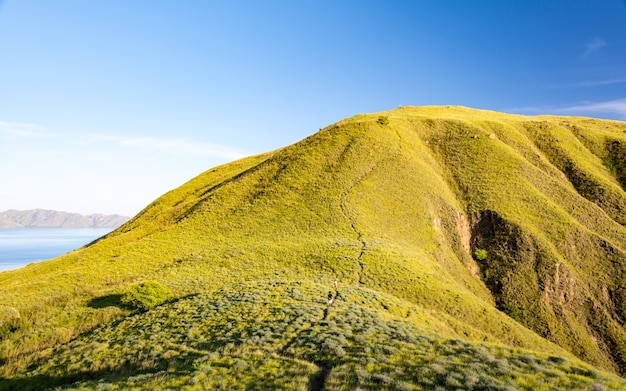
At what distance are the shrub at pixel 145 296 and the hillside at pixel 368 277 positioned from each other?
0.61 meters

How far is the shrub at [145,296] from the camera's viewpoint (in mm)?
29562

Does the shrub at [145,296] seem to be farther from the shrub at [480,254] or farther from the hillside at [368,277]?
the shrub at [480,254]

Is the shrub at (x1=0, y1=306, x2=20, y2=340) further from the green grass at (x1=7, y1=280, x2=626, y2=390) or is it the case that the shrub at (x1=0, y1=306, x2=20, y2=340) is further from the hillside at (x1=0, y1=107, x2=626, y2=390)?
the green grass at (x1=7, y1=280, x2=626, y2=390)

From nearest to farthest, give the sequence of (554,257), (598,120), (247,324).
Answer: (247,324) < (554,257) < (598,120)

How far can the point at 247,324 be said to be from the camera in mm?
23438

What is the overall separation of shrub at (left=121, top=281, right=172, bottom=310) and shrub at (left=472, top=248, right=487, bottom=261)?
44.2m

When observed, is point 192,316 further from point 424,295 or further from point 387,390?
point 424,295

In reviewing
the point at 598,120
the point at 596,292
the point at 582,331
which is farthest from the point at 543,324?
the point at 598,120

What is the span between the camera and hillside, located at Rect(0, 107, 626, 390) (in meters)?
16.7

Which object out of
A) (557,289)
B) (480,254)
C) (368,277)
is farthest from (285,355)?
(557,289)

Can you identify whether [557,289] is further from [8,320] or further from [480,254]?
[8,320]

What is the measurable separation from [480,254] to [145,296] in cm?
4648

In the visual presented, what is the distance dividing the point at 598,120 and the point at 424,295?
323ft

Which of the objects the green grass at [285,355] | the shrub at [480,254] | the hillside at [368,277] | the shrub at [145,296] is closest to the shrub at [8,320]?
the hillside at [368,277]
